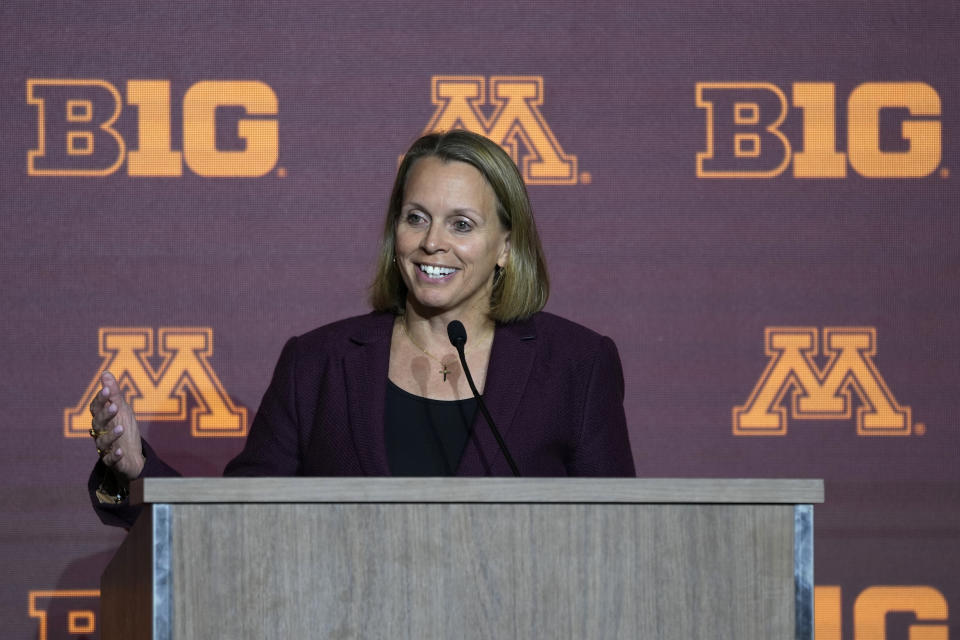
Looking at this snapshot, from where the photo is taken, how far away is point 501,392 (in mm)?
2121

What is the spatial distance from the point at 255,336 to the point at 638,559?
1.90 meters

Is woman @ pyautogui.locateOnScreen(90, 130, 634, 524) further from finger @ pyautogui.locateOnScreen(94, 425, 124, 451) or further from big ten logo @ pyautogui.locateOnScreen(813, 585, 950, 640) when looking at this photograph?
big ten logo @ pyautogui.locateOnScreen(813, 585, 950, 640)

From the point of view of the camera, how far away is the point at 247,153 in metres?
3.08

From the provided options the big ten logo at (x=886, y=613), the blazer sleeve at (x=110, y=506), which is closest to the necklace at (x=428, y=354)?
the blazer sleeve at (x=110, y=506)

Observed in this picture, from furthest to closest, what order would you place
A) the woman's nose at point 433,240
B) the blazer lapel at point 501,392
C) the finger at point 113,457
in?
1. the woman's nose at point 433,240
2. the blazer lapel at point 501,392
3. the finger at point 113,457

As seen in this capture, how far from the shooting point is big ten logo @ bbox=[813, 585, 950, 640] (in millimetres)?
3094

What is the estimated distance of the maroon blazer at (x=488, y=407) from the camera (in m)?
2.07

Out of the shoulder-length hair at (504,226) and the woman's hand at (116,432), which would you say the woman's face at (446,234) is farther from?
the woman's hand at (116,432)

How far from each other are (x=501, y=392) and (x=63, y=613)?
1.53 metres

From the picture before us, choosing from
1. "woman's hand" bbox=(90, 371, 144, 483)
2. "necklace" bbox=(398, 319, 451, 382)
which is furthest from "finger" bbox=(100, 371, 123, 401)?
"necklace" bbox=(398, 319, 451, 382)

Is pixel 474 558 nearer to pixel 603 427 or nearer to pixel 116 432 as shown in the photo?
pixel 116 432

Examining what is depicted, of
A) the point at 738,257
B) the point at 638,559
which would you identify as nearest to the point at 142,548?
the point at 638,559

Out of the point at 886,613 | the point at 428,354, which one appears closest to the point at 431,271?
the point at 428,354

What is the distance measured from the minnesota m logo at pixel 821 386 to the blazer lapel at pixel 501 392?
1.06 meters
